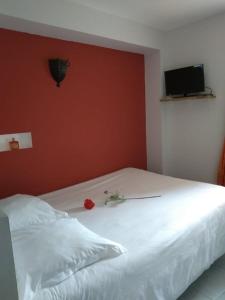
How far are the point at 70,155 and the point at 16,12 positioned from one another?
4.59 ft

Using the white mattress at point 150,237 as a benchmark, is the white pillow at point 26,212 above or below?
above

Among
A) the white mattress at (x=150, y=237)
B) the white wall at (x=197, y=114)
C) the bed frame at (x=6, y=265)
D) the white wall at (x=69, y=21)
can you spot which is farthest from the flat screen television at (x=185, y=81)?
the bed frame at (x=6, y=265)

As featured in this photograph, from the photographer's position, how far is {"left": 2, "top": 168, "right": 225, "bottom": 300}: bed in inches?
49.3

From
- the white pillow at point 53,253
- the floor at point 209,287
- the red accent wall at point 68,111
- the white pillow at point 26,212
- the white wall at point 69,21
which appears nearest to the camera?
the white pillow at point 53,253

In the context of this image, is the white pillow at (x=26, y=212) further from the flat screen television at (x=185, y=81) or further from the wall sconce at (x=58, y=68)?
the flat screen television at (x=185, y=81)

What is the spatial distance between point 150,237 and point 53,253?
0.64 metres

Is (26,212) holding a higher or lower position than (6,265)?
lower

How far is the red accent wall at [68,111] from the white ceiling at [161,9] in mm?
467

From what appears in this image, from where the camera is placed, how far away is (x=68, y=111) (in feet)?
8.54

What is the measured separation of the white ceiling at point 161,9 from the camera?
230cm

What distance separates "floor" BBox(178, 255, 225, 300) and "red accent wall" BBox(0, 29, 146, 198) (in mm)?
1531

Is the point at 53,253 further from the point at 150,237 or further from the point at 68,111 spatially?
the point at 68,111

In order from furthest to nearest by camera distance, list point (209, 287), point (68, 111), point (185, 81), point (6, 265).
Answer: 1. point (185, 81)
2. point (68, 111)
3. point (209, 287)
4. point (6, 265)

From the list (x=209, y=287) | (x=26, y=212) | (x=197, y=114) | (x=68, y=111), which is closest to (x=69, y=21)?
(x=68, y=111)
